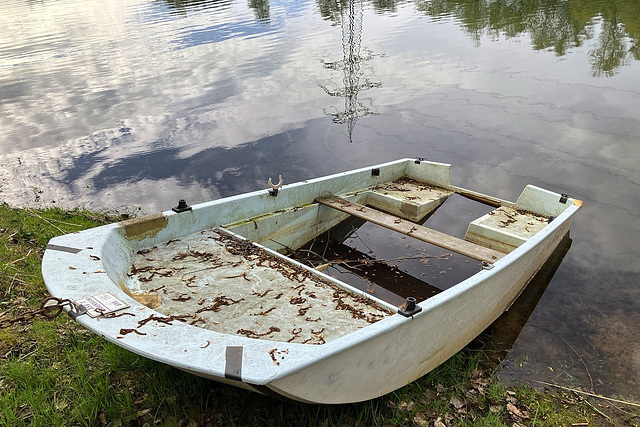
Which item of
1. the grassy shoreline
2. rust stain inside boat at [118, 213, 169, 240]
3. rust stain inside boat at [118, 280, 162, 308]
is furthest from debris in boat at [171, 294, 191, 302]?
rust stain inside boat at [118, 213, 169, 240]

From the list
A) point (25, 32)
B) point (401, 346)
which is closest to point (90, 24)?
point (25, 32)

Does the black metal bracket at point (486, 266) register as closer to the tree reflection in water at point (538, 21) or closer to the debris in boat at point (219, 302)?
the debris in boat at point (219, 302)

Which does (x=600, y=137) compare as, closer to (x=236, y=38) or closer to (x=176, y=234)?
(x=176, y=234)

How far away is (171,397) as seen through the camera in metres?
3.11

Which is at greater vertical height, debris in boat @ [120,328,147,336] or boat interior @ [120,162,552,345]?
debris in boat @ [120,328,147,336]

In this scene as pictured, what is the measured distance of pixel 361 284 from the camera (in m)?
4.95

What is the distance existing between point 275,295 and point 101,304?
1259mm

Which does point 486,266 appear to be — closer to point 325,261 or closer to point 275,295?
point 275,295

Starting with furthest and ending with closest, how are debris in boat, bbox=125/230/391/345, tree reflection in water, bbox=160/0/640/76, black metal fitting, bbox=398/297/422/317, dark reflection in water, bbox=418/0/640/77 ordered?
1. dark reflection in water, bbox=418/0/640/77
2. tree reflection in water, bbox=160/0/640/76
3. debris in boat, bbox=125/230/391/345
4. black metal fitting, bbox=398/297/422/317

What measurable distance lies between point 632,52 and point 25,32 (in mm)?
25896

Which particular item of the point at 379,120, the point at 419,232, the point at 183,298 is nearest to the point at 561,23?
the point at 379,120

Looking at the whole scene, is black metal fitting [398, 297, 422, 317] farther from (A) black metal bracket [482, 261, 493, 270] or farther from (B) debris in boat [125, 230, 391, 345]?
(A) black metal bracket [482, 261, 493, 270]

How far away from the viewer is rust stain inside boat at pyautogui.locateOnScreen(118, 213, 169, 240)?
3.82 m

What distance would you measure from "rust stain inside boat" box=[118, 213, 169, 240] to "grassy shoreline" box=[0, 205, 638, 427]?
2.90ft
